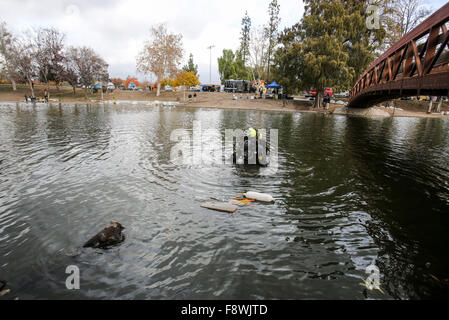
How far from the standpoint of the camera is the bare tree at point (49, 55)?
62781 mm

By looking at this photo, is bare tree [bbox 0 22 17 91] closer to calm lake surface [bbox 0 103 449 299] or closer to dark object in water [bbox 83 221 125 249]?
calm lake surface [bbox 0 103 449 299]

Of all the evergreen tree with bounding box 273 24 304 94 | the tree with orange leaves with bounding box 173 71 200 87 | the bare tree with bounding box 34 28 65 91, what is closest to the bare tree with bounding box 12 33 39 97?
the bare tree with bounding box 34 28 65 91

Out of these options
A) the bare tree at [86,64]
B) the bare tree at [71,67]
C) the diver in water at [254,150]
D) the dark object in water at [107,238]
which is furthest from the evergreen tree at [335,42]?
the bare tree at [71,67]

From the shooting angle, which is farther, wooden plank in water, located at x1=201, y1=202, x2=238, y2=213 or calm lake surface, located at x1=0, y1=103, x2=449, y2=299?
wooden plank in water, located at x1=201, y1=202, x2=238, y2=213

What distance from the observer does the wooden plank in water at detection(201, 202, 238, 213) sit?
7.98 meters

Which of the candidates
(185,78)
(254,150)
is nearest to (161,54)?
(185,78)

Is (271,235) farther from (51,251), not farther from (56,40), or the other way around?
(56,40)

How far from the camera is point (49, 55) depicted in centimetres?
6425

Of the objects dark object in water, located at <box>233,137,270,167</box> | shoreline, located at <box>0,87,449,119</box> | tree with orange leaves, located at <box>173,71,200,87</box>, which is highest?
tree with orange leaves, located at <box>173,71,200,87</box>

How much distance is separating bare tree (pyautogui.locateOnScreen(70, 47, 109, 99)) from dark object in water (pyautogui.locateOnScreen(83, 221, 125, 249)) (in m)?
66.8

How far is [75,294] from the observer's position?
486cm

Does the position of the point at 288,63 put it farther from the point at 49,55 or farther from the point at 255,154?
the point at 49,55

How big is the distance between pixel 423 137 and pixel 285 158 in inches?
678

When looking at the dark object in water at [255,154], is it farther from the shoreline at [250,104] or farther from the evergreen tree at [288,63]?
the evergreen tree at [288,63]
